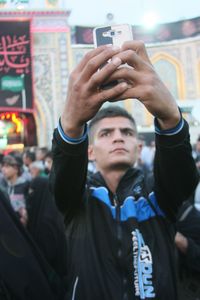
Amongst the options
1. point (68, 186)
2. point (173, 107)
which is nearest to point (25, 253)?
point (68, 186)

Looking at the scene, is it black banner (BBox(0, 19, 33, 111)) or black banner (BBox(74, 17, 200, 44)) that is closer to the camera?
black banner (BBox(0, 19, 33, 111))

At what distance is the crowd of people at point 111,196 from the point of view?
699 mm

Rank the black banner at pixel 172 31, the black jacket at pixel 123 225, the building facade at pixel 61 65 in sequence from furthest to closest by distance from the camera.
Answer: the black banner at pixel 172 31 < the building facade at pixel 61 65 < the black jacket at pixel 123 225

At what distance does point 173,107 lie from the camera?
2.43 ft

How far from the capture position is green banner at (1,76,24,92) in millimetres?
7426

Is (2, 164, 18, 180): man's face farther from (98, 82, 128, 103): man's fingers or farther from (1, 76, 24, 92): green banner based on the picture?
(1, 76, 24, 92): green banner

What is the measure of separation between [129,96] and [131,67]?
5cm

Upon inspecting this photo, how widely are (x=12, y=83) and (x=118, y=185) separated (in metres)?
6.93

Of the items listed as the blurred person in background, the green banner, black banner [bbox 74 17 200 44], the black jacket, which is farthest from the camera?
black banner [bbox 74 17 200 44]

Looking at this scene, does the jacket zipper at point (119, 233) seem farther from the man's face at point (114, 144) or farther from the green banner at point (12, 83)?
the green banner at point (12, 83)

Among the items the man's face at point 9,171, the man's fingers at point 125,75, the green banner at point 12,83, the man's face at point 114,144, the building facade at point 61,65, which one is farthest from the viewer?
the building facade at point 61,65

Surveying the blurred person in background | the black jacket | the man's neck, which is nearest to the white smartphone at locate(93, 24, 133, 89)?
the black jacket

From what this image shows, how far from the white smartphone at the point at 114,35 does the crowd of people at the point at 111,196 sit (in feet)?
0.16

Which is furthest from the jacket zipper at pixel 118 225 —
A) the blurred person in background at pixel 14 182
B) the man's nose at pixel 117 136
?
the blurred person in background at pixel 14 182
